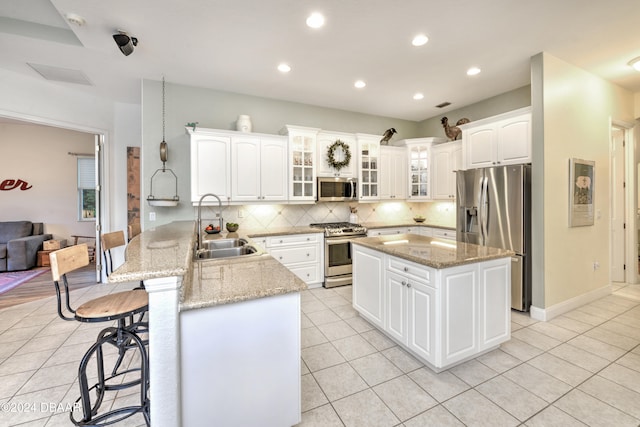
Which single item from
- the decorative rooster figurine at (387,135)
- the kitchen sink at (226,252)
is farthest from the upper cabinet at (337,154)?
the kitchen sink at (226,252)

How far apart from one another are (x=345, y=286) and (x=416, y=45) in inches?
128

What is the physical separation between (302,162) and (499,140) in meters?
2.71

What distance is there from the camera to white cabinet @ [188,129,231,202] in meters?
3.53

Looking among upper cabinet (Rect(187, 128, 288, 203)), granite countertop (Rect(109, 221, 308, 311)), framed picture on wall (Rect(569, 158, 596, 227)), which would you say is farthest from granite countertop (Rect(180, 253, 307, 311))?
framed picture on wall (Rect(569, 158, 596, 227))

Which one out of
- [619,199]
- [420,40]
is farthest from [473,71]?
[619,199]

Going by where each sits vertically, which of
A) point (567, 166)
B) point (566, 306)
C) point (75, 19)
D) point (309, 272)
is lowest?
point (566, 306)

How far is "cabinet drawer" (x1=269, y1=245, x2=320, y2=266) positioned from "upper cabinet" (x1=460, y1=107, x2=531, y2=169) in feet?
8.66

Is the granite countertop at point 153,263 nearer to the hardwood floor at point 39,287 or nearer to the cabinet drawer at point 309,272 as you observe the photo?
the cabinet drawer at point 309,272

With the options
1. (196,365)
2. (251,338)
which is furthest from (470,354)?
(196,365)

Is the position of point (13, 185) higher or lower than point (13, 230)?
higher

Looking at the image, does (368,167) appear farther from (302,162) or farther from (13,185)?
(13,185)

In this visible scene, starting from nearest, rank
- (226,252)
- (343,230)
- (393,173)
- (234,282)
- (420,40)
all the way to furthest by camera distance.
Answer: (234,282), (420,40), (226,252), (343,230), (393,173)

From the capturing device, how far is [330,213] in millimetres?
4809

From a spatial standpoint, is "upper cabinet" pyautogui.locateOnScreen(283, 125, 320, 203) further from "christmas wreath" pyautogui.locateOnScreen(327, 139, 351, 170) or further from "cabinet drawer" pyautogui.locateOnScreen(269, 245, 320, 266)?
"cabinet drawer" pyautogui.locateOnScreen(269, 245, 320, 266)
